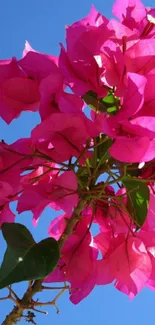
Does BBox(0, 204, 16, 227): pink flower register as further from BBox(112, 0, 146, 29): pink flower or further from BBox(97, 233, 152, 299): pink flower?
BBox(112, 0, 146, 29): pink flower

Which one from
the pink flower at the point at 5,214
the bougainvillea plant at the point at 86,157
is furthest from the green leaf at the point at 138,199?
the pink flower at the point at 5,214

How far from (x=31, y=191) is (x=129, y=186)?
0.35ft

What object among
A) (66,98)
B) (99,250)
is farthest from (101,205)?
(66,98)

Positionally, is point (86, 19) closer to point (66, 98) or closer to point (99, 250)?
point (66, 98)

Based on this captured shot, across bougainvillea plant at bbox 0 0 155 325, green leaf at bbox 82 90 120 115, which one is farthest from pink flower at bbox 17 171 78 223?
green leaf at bbox 82 90 120 115

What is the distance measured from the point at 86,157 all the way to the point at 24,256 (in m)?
0.14

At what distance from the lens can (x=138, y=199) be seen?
648mm

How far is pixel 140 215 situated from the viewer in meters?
0.65

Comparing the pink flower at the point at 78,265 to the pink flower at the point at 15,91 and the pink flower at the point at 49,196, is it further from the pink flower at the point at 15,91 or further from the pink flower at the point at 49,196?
the pink flower at the point at 15,91

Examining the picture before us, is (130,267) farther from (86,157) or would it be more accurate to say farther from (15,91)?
(15,91)

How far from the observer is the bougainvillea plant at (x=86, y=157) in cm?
58

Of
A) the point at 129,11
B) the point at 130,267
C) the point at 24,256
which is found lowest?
the point at 130,267

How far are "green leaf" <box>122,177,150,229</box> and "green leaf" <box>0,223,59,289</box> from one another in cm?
Result: 10

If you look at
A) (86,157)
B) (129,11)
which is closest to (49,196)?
(86,157)
